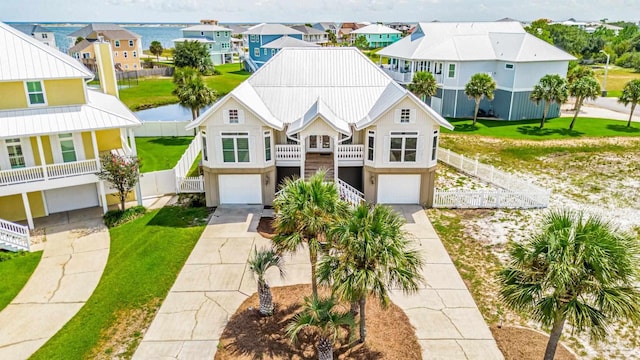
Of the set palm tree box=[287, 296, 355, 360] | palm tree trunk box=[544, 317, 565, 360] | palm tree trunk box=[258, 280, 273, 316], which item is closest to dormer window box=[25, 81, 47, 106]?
palm tree trunk box=[258, 280, 273, 316]

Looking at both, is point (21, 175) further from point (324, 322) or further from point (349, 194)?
point (324, 322)

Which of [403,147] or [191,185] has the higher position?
[403,147]

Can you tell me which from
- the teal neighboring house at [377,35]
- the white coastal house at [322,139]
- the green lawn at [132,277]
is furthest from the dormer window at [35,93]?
the teal neighboring house at [377,35]

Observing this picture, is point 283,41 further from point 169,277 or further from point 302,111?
point 169,277

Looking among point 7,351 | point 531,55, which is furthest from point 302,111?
point 531,55

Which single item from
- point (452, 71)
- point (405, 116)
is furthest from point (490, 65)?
point (405, 116)

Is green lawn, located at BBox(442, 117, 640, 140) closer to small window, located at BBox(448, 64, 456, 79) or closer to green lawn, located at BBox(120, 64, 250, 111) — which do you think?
small window, located at BBox(448, 64, 456, 79)

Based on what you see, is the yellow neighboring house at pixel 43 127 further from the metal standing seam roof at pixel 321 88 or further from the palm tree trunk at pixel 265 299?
the palm tree trunk at pixel 265 299
